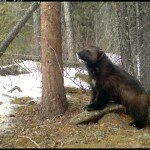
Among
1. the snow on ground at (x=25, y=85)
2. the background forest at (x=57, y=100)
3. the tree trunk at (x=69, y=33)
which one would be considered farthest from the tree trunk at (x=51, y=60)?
the tree trunk at (x=69, y=33)

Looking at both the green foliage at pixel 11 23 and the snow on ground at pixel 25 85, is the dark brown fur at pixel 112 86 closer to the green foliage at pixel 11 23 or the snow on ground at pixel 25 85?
the snow on ground at pixel 25 85

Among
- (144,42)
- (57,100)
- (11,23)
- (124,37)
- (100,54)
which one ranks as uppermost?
(11,23)

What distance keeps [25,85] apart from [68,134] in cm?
439

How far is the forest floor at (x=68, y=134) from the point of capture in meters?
6.53

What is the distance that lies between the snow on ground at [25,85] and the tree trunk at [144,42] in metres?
1.00

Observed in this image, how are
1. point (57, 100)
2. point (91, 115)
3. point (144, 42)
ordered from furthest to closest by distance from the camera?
point (144, 42)
point (57, 100)
point (91, 115)

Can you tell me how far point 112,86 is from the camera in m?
7.95

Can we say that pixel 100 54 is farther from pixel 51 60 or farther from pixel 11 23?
pixel 11 23

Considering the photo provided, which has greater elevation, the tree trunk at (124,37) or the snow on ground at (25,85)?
the tree trunk at (124,37)

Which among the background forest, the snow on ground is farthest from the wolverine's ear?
the snow on ground

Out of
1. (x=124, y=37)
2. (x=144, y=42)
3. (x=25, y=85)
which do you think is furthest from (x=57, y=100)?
(x=144, y=42)

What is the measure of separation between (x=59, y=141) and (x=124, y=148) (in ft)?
3.87

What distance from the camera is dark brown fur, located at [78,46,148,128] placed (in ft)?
25.9

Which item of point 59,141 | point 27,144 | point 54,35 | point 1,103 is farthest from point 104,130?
point 1,103
